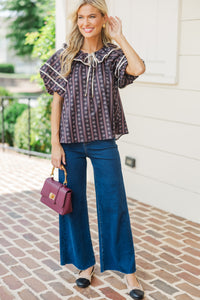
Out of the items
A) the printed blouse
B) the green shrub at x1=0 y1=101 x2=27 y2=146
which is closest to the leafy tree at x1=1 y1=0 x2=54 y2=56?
the green shrub at x1=0 y1=101 x2=27 y2=146

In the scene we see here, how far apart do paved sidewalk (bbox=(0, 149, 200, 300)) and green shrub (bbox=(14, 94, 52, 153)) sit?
261cm

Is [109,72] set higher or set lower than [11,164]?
higher

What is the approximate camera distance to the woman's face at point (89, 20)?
2256 millimetres

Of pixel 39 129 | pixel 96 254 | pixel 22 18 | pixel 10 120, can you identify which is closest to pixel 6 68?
pixel 22 18

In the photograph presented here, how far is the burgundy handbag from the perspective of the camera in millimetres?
2426

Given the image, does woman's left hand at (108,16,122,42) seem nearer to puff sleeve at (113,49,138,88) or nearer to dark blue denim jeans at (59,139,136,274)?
puff sleeve at (113,49,138,88)

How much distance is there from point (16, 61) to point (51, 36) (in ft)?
81.9

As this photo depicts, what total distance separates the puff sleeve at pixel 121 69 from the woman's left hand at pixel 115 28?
90 mm

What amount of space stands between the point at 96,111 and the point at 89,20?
0.47m

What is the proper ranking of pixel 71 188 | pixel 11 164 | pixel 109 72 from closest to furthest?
pixel 109 72 → pixel 71 188 → pixel 11 164

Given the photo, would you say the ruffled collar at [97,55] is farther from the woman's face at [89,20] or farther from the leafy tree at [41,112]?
the leafy tree at [41,112]

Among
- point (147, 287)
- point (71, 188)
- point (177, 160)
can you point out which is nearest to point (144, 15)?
point (177, 160)

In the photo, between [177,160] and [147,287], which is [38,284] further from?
[177,160]

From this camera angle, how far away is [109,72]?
234 cm
